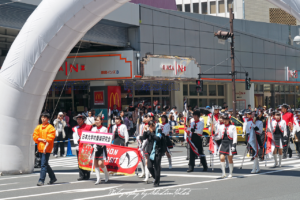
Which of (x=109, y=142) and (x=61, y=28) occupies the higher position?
(x=61, y=28)

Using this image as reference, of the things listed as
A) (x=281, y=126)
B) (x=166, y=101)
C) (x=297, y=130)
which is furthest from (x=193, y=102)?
(x=281, y=126)

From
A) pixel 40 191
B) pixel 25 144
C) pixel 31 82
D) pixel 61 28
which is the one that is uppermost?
pixel 61 28

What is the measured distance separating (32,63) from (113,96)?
15.7m

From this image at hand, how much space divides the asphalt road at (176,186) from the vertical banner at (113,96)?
47.4 feet

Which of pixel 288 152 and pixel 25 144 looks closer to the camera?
pixel 25 144

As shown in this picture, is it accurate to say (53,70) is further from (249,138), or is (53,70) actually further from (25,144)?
(249,138)

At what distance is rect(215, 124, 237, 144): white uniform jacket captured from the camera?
12.4 metres

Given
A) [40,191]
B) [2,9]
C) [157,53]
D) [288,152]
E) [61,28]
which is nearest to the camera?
[40,191]

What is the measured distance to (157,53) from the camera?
2981 centimetres

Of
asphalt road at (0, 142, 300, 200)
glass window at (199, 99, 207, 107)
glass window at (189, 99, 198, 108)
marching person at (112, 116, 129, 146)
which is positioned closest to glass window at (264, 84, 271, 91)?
glass window at (199, 99, 207, 107)

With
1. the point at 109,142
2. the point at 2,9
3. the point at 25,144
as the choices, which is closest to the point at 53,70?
the point at 25,144

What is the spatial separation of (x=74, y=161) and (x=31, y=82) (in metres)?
5.51

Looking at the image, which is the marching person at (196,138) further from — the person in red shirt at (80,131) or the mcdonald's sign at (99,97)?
the mcdonald's sign at (99,97)

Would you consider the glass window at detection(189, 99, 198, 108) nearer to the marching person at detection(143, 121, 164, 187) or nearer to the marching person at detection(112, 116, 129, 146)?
the marching person at detection(112, 116, 129, 146)
